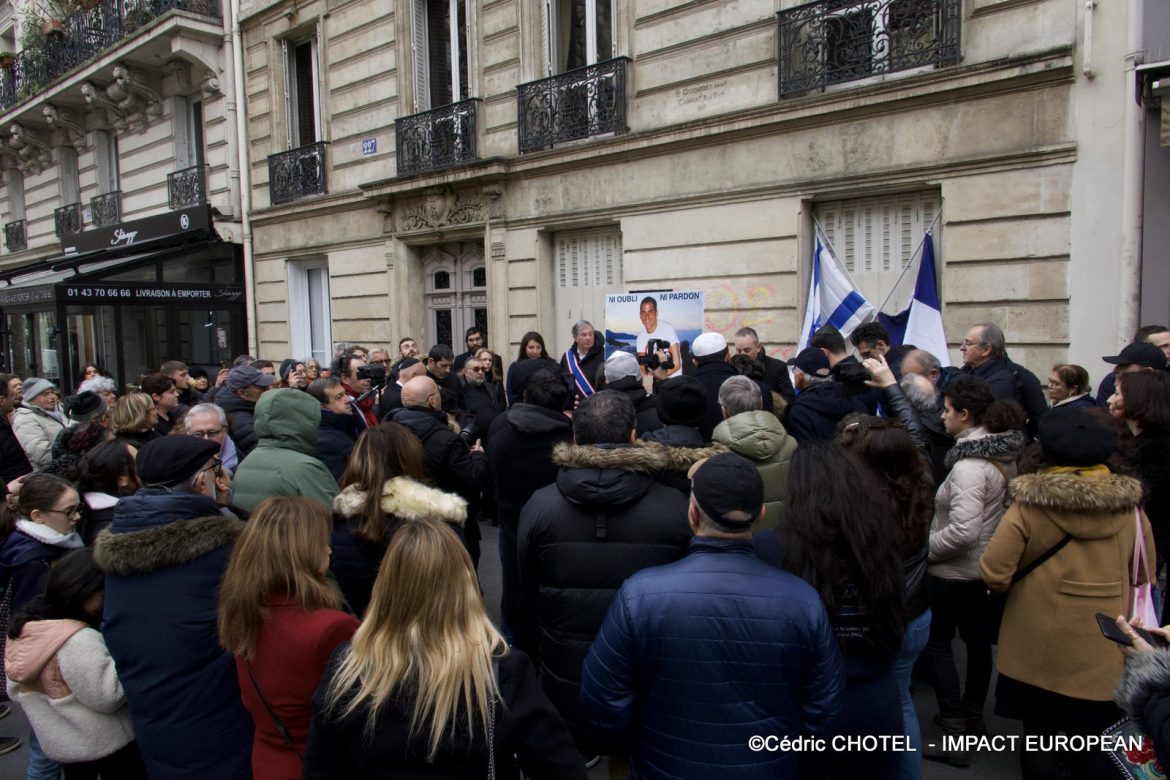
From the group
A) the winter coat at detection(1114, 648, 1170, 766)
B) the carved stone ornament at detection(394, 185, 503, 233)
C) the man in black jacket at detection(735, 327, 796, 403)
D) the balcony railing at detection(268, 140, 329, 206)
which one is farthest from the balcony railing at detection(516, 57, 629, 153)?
the winter coat at detection(1114, 648, 1170, 766)

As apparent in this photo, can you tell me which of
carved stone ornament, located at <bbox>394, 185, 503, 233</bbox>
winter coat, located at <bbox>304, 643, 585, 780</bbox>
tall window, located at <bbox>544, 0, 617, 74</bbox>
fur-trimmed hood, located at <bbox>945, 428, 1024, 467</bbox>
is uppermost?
tall window, located at <bbox>544, 0, 617, 74</bbox>

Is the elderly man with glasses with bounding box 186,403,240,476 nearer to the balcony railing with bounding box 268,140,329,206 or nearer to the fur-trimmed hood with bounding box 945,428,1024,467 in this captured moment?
the fur-trimmed hood with bounding box 945,428,1024,467

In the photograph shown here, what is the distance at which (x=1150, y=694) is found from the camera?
179cm

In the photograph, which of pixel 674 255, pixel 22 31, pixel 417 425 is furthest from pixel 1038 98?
pixel 22 31

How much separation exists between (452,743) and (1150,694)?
62.9 inches

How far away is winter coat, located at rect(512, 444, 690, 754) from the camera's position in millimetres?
2746

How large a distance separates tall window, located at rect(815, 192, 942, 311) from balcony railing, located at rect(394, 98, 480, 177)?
5.37 meters

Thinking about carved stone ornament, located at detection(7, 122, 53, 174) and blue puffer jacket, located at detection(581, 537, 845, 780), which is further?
carved stone ornament, located at detection(7, 122, 53, 174)

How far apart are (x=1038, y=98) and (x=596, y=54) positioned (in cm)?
534

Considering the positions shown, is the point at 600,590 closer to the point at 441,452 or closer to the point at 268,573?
the point at 268,573

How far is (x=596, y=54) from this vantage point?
10.0 meters

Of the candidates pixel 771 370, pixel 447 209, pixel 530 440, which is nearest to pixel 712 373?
pixel 771 370

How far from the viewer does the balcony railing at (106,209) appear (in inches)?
687

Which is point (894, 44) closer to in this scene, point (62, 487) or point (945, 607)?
point (945, 607)
